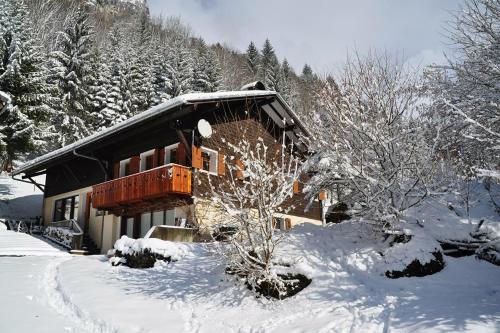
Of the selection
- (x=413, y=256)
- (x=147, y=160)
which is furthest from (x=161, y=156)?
(x=413, y=256)

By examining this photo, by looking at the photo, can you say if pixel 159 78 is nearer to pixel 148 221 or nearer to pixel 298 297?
pixel 148 221

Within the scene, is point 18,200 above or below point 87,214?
above

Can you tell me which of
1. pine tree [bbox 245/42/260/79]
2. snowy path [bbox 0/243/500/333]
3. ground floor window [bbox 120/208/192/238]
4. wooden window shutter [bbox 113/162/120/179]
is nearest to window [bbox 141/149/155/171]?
wooden window shutter [bbox 113/162/120/179]

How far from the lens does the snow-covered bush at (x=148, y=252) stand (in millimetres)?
10773

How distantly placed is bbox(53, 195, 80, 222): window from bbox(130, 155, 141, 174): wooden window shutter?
5977mm

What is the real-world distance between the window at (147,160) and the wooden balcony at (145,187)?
1.46 metres

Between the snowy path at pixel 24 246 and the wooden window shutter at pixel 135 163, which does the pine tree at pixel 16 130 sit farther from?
the wooden window shutter at pixel 135 163

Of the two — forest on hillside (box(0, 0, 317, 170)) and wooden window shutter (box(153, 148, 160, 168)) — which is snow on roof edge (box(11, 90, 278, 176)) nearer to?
wooden window shutter (box(153, 148, 160, 168))

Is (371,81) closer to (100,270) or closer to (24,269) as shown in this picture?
(100,270)

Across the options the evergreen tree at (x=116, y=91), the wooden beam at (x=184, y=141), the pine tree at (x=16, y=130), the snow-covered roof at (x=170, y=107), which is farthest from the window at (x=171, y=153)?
the evergreen tree at (x=116, y=91)

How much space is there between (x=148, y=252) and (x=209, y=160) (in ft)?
21.4

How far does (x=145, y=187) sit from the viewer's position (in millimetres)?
15641

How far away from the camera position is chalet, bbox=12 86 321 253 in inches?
590

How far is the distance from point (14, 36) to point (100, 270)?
22.7 meters
